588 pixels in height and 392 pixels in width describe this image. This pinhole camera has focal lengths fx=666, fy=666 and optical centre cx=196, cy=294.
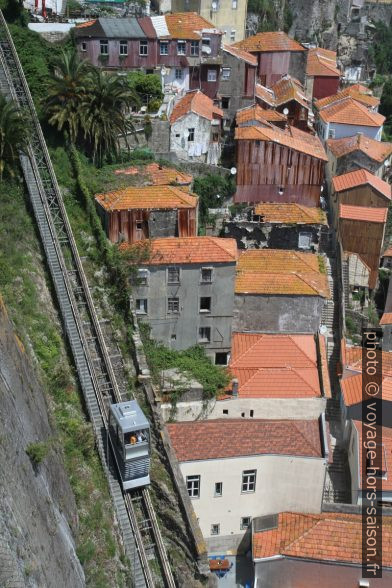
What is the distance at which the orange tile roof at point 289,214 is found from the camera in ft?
133

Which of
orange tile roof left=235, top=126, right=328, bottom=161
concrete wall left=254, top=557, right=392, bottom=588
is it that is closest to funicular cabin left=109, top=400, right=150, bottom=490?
concrete wall left=254, top=557, right=392, bottom=588

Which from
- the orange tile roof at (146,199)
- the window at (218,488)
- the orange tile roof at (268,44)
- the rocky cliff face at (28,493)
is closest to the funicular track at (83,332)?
the rocky cliff face at (28,493)

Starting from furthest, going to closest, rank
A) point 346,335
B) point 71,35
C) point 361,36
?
point 361,36 < point 71,35 < point 346,335

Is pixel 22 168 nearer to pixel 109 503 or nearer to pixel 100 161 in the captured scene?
pixel 100 161

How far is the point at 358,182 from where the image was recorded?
45875mm

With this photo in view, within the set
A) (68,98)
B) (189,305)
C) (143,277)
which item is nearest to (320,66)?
(68,98)

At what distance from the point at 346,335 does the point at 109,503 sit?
21.1 metres

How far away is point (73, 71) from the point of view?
118 ft

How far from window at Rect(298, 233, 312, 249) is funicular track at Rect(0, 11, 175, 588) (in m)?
16.0

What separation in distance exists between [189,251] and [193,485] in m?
10.6

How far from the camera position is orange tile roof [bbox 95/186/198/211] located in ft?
108

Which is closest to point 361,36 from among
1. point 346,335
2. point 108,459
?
point 346,335

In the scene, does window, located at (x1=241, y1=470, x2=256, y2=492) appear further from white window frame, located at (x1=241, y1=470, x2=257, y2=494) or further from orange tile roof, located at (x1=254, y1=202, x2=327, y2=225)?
orange tile roof, located at (x1=254, y1=202, x2=327, y2=225)

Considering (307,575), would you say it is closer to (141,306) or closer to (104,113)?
(141,306)
